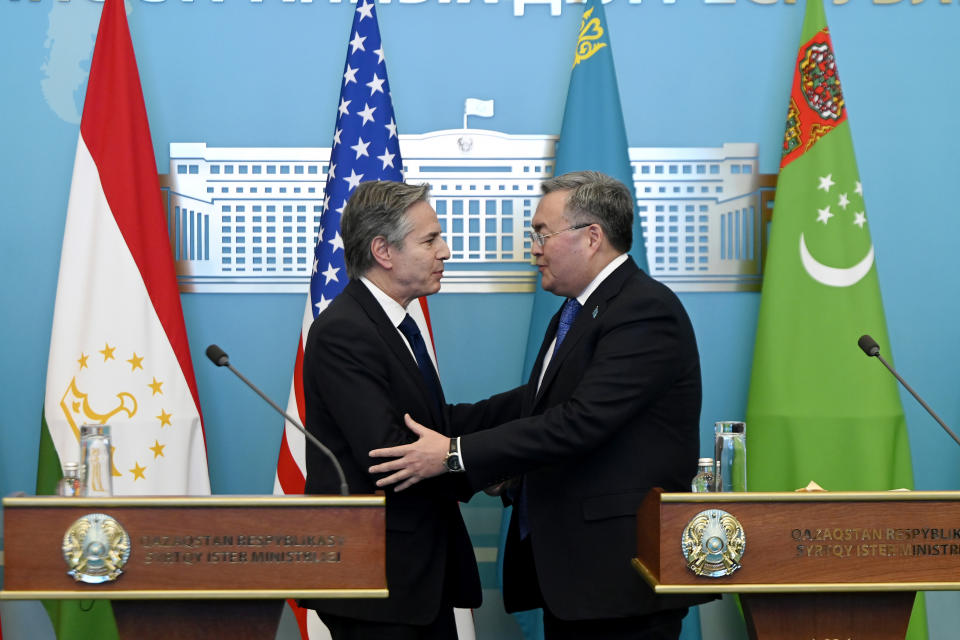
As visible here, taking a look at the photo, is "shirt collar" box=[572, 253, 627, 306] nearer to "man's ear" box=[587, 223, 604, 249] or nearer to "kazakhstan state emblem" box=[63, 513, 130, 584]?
"man's ear" box=[587, 223, 604, 249]

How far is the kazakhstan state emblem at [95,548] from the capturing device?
1.68 meters

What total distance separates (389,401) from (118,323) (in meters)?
1.39

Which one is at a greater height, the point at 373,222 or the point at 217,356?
the point at 373,222

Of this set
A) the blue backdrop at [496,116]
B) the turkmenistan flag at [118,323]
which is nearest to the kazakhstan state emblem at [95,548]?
the turkmenistan flag at [118,323]

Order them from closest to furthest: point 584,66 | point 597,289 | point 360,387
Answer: point 360,387
point 597,289
point 584,66

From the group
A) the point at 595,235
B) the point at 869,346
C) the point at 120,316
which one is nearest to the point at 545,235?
the point at 595,235

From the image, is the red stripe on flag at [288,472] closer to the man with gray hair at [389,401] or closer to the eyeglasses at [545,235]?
the man with gray hair at [389,401]

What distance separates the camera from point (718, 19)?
11.2 feet

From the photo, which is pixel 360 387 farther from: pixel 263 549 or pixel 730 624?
pixel 730 624

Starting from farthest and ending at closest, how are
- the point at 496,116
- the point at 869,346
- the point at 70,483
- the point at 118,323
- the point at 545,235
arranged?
the point at 496,116, the point at 118,323, the point at 545,235, the point at 869,346, the point at 70,483

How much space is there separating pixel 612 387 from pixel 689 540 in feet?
1.36

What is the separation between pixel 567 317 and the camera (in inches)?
91.3

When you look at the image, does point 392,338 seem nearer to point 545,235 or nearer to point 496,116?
point 545,235

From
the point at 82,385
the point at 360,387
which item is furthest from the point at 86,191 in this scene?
the point at 360,387
